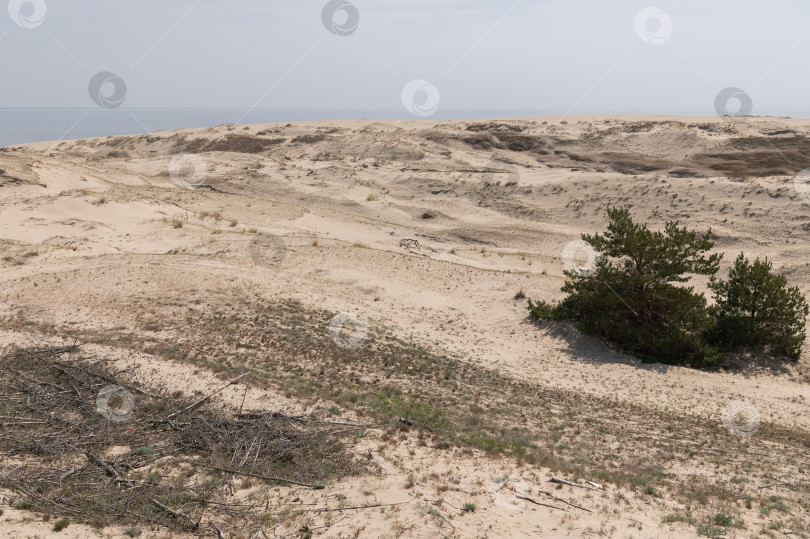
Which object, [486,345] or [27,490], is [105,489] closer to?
[27,490]

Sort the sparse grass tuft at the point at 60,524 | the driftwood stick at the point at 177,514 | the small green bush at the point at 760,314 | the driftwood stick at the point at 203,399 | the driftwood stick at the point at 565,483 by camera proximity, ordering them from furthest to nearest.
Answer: the small green bush at the point at 760,314, the driftwood stick at the point at 203,399, the driftwood stick at the point at 565,483, the driftwood stick at the point at 177,514, the sparse grass tuft at the point at 60,524

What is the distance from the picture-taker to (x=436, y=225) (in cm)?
4684

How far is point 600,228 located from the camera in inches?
1770

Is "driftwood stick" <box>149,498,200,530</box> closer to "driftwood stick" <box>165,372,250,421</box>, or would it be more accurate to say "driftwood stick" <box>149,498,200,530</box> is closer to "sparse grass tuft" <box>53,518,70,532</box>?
"sparse grass tuft" <box>53,518,70,532</box>

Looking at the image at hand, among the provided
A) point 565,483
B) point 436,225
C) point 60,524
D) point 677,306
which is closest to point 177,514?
point 60,524

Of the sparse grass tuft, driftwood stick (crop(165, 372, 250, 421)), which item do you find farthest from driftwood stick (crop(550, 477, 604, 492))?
the sparse grass tuft

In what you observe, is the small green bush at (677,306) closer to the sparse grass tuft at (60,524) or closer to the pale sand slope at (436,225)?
the pale sand slope at (436,225)

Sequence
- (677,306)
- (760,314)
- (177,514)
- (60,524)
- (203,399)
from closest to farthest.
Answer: (60,524), (177,514), (203,399), (677,306), (760,314)

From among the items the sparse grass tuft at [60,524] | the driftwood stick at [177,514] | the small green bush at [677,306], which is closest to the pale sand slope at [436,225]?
the small green bush at [677,306]

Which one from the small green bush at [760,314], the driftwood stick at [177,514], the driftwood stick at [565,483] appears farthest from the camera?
the small green bush at [760,314]

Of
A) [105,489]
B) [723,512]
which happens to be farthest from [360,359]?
[723,512]

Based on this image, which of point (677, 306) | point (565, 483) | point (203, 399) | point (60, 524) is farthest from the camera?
point (677, 306)

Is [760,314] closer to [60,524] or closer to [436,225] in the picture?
[60,524]

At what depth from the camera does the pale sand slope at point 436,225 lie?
21.4 m
